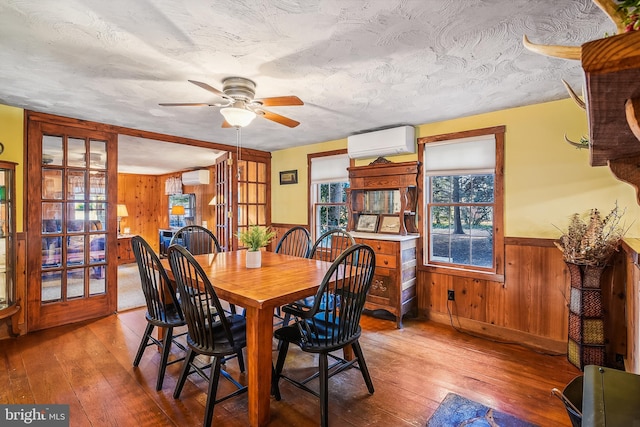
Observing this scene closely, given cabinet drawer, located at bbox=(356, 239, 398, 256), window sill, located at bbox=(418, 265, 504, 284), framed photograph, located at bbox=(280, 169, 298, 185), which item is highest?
framed photograph, located at bbox=(280, 169, 298, 185)

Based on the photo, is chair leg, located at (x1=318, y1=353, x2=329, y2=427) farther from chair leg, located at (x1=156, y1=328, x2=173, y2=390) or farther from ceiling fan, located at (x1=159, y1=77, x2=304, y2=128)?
ceiling fan, located at (x1=159, y1=77, x2=304, y2=128)

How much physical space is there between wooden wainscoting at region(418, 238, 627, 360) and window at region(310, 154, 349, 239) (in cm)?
174

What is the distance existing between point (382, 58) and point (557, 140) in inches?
76.2

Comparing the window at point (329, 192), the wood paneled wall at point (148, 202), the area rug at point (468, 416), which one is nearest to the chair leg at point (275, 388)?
the area rug at point (468, 416)

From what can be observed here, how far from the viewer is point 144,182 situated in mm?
8211

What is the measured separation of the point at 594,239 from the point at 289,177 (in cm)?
384

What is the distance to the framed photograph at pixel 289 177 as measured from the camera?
5.06 meters

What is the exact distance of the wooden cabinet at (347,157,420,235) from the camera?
370cm

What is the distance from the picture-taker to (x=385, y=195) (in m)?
3.99

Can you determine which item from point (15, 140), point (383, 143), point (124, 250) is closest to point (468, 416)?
point (383, 143)

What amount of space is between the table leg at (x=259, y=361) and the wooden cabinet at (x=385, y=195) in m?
2.30

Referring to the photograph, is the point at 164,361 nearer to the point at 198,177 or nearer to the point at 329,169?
the point at 329,169

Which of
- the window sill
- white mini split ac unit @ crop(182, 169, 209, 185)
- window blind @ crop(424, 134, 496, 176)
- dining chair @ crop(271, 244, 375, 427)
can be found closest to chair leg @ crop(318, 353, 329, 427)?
dining chair @ crop(271, 244, 375, 427)

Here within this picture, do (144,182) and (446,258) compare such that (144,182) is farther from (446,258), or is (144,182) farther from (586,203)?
(586,203)
